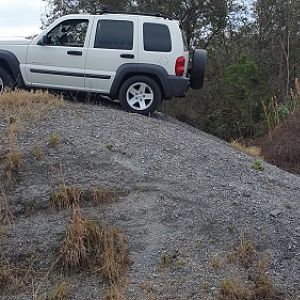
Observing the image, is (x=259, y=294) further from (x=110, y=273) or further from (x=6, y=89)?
(x=6, y=89)

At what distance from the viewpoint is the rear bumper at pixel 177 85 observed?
1037 cm

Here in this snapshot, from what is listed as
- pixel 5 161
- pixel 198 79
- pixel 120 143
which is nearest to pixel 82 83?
pixel 198 79

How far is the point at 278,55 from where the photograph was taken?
906 inches

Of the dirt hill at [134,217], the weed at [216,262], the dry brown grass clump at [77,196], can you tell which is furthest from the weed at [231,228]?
the dry brown grass clump at [77,196]

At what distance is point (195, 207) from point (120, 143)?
1527mm

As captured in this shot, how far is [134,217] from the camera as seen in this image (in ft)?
22.1

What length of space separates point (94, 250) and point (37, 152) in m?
1.74

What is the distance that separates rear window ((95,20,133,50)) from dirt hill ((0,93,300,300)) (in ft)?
7.28

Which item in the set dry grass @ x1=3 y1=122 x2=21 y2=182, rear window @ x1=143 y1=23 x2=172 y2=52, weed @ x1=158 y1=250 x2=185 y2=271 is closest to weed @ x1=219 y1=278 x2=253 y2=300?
weed @ x1=158 y1=250 x2=185 y2=271

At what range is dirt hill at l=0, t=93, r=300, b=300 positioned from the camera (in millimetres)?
5986

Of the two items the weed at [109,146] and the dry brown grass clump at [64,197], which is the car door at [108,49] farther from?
the dry brown grass clump at [64,197]

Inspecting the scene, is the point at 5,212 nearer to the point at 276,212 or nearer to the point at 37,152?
the point at 37,152

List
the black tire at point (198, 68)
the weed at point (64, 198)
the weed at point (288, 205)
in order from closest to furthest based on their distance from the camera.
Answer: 1. the weed at point (64, 198)
2. the weed at point (288, 205)
3. the black tire at point (198, 68)

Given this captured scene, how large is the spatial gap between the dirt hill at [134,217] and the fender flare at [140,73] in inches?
70.1
